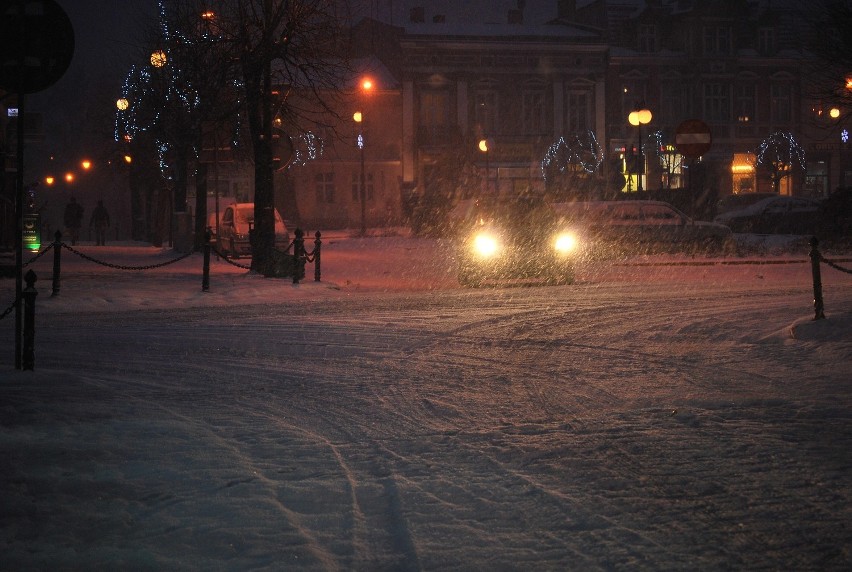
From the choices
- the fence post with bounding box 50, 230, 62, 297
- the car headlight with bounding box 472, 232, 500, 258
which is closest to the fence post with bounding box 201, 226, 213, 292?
the fence post with bounding box 50, 230, 62, 297

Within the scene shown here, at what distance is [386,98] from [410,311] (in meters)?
50.5

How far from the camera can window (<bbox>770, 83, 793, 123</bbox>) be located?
6750cm

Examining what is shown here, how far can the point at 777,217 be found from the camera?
121 feet

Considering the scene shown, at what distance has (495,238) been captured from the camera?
2072 centimetres

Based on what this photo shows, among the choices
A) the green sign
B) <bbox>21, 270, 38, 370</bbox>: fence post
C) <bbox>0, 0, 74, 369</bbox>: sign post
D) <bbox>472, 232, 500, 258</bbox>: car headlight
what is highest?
<bbox>0, 0, 74, 369</bbox>: sign post

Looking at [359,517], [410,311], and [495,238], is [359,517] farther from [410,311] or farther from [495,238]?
[495,238]

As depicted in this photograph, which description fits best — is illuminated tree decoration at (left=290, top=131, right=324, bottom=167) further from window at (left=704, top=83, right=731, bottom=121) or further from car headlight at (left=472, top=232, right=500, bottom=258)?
car headlight at (left=472, top=232, right=500, bottom=258)

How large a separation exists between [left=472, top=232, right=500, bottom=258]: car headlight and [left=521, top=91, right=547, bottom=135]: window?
44.9 metres

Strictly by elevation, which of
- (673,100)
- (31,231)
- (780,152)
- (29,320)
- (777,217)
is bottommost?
(29,320)

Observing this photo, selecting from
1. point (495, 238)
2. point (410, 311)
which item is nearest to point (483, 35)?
point (495, 238)

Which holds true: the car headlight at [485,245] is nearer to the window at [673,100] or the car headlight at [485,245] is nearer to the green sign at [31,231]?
the green sign at [31,231]

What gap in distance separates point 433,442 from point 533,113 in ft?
194

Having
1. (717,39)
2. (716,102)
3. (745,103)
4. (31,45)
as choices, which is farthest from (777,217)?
(717,39)

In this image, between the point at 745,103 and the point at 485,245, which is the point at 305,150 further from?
the point at 485,245
